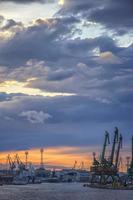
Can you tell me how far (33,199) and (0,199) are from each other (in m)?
9.22

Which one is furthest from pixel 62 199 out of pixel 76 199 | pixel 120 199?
pixel 120 199

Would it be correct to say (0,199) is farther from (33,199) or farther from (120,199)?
(120,199)

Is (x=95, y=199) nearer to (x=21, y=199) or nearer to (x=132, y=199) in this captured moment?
(x=132, y=199)

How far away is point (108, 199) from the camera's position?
159500 millimetres

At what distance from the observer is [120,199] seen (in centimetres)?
16050

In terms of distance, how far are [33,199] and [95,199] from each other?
55.4 ft

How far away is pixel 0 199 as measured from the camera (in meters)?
163

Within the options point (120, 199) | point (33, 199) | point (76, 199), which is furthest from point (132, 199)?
point (33, 199)

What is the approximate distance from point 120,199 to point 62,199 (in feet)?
52.5

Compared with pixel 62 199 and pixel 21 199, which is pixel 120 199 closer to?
pixel 62 199

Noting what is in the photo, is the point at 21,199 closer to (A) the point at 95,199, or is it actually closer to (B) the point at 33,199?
(B) the point at 33,199

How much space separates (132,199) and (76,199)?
15469 millimetres

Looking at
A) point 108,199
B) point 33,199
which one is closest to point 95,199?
point 108,199

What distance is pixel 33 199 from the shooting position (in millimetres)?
161500
